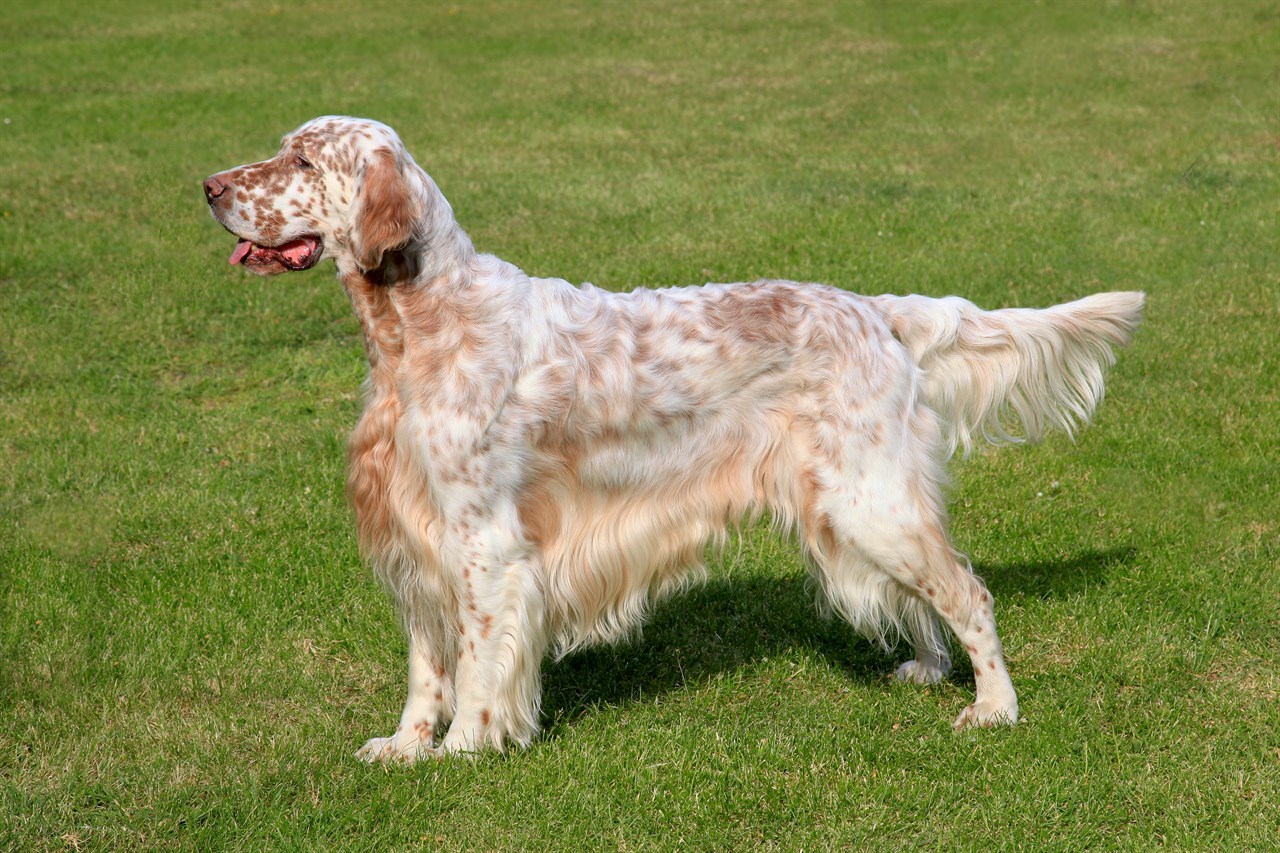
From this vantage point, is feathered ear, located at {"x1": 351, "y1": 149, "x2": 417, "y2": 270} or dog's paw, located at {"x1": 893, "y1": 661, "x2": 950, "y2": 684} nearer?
feathered ear, located at {"x1": 351, "y1": 149, "x2": 417, "y2": 270}

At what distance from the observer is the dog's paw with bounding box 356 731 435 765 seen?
4.34 m

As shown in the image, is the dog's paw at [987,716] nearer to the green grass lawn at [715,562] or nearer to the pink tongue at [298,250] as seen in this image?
the green grass lawn at [715,562]

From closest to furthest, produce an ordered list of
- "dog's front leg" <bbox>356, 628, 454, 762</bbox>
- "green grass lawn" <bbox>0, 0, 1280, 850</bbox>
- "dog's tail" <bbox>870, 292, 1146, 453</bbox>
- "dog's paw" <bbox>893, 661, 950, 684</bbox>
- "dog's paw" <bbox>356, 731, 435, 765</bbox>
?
"green grass lawn" <bbox>0, 0, 1280, 850</bbox> < "dog's paw" <bbox>356, 731, 435, 765</bbox> < "dog's front leg" <bbox>356, 628, 454, 762</bbox> < "dog's tail" <bbox>870, 292, 1146, 453</bbox> < "dog's paw" <bbox>893, 661, 950, 684</bbox>

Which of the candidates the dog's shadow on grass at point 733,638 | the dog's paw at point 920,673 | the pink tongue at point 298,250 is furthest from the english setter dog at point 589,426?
the dog's shadow on grass at point 733,638

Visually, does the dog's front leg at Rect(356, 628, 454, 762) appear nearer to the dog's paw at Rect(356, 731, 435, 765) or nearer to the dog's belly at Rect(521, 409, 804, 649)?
the dog's paw at Rect(356, 731, 435, 765)

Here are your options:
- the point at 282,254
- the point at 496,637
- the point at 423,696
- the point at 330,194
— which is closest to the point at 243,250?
the point at 282,254

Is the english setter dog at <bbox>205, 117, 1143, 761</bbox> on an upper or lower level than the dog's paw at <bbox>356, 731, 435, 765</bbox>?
upper

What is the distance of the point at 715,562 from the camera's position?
18.2 feet

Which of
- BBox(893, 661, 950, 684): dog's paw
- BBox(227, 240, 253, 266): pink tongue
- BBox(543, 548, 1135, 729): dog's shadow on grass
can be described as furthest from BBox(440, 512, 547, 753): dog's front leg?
BBox(893, 661, 950, 684): dog's paw

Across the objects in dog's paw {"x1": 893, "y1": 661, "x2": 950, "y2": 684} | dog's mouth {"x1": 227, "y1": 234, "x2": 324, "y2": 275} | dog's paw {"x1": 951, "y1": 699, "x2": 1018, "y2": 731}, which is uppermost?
dog's mouth {"x1": 227, "y1": 234, "x2": 324, "y2": 275}

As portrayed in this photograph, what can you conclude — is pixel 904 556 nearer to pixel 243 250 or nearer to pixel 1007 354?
pixel 1007 354

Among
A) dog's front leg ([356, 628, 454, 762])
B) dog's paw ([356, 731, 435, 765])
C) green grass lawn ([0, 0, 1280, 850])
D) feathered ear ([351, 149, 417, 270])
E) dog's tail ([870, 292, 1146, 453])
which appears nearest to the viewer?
feathered ear ([351, 149, 417, 270])

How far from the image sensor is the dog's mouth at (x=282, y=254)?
164 inches

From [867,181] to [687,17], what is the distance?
10.5m
